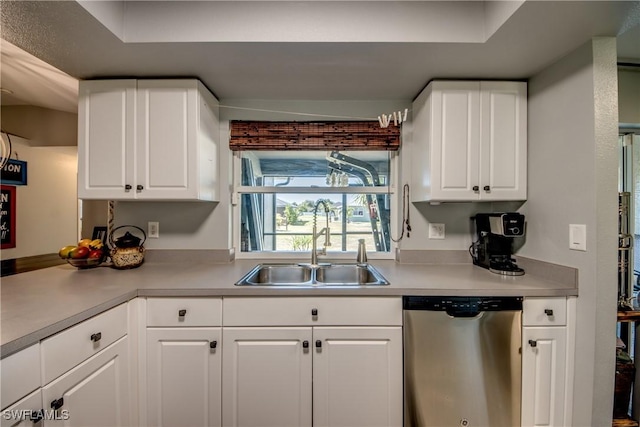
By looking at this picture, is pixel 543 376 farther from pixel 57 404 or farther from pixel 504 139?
pixel 57 404

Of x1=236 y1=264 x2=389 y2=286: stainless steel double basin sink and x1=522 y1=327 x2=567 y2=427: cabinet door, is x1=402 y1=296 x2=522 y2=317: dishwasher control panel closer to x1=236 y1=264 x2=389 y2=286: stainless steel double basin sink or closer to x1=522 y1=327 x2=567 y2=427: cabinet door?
x1=522 y1=327 x2=567 y2=427: cabinet door

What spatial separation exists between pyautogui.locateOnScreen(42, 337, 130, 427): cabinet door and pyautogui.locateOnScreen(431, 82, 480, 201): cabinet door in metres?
1.84

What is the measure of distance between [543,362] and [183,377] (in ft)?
5.88

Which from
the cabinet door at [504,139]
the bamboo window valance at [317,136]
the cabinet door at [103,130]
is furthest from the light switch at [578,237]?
the cabinet door at [103,130]

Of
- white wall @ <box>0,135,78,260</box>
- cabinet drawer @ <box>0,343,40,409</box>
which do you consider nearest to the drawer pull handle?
cabinet drawer @ <box>0,343,40,409</box>

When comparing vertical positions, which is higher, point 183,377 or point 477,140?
point 477,140

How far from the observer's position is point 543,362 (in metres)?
1.39

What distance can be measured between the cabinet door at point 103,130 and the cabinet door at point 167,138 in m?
0.07

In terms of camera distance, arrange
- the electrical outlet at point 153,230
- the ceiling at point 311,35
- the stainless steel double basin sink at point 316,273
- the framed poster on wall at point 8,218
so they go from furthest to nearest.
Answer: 1. the framed poster on wall at point 8,218
2. the electrical outlet at point 153,230
3. the stainless steel double basin sink at point 316,273
4. the ceiling at point 311,35

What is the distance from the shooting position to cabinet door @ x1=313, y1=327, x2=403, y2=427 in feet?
4.59

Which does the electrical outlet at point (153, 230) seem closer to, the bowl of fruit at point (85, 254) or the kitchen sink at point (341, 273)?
the bowl of fruit at point (85, 254)

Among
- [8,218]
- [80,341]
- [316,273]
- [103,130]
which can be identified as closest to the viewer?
[80,341]

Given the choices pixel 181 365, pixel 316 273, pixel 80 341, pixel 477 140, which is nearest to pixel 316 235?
pixel 316 273

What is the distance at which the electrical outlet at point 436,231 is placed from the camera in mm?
2043
